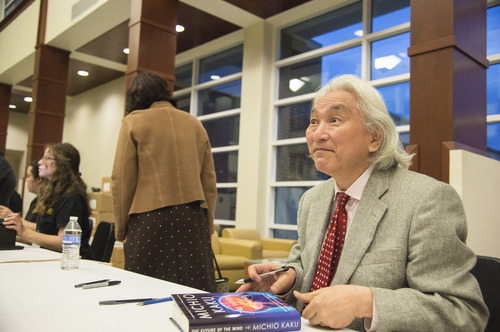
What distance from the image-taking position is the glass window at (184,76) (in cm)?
850

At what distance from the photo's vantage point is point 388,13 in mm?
5695

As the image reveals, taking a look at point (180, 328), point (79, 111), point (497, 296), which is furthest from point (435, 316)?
point (79, 111)

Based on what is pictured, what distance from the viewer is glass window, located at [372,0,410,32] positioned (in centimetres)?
551

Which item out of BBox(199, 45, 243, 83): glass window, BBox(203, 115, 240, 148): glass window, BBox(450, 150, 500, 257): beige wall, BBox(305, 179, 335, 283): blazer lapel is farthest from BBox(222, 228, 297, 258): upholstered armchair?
BBox(305, 179, 335, 283): blazer lapel

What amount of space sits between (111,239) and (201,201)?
0.90 m

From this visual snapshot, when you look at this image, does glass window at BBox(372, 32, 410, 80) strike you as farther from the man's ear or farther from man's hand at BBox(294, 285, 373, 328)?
man's hand at BBox(294, 285, 373, 328)

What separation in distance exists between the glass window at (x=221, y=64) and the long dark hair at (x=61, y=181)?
4876 millimetres

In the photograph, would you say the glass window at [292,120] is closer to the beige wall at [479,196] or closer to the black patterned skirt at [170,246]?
the beige wall at [479,196]

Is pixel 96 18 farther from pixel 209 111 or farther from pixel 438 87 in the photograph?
pixel 438 87

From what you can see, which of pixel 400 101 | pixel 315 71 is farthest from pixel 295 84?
pixel 400 101

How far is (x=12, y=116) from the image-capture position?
1307 centimetres

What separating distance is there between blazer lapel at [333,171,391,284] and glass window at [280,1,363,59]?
5250 mm

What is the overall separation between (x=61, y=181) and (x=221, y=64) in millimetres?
5412

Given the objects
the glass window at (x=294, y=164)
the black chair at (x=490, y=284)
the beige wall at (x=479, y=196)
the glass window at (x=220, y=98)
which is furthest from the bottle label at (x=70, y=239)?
the glass window at (x=220, y=98)
